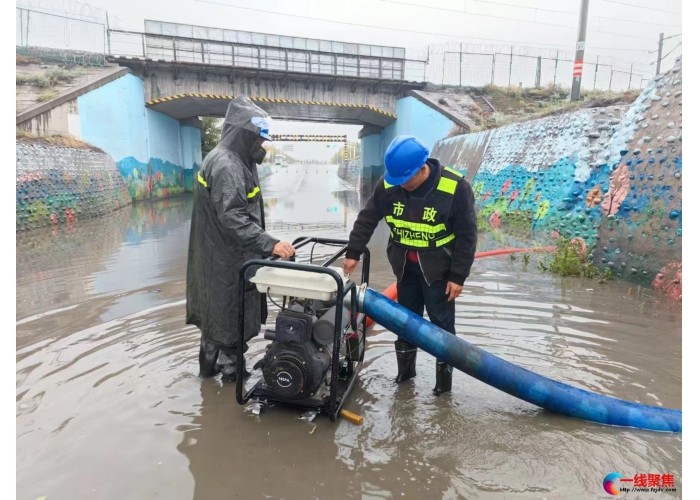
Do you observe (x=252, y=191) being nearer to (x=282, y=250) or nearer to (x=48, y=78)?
(x=282, y=250)

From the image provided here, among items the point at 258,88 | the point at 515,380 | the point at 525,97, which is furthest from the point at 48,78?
the point at 525,97

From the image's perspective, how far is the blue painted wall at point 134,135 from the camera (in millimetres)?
15672

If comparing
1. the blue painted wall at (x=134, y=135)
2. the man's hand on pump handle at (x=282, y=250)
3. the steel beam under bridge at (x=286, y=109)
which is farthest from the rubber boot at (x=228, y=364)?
the steel beam under bridge at (x=286, y=109)

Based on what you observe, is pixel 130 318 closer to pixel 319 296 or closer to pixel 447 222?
pixel 319 296

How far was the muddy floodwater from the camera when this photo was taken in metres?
2.23

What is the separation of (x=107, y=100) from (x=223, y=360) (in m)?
16.8

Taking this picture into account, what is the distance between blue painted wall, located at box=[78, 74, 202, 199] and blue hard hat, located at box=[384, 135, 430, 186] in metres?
15.7

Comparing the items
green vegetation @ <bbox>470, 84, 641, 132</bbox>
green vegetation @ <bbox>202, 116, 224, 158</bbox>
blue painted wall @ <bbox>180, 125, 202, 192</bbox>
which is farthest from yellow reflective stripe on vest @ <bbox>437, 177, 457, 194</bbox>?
green vegetation @ <bbox>202, 116, 224, 158</bbox>

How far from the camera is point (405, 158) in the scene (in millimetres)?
2748

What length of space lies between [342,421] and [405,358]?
741 mm

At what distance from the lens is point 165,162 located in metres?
22.0

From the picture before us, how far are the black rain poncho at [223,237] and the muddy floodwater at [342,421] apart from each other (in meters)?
0.54

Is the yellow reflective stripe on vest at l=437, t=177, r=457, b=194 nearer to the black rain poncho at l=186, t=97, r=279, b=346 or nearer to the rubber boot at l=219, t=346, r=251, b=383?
the black rain poncho at l=186, t=97, r=279, b=346

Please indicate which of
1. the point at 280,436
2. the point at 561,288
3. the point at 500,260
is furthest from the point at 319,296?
the point at 500,260
